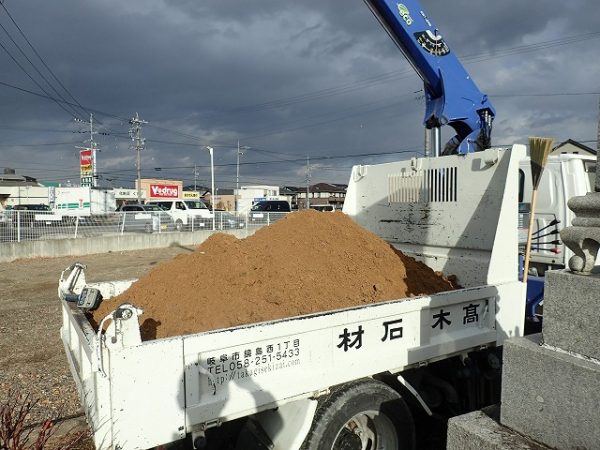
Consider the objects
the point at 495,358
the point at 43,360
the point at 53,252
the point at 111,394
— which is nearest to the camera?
the point at 111,394

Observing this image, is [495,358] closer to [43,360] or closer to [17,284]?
[43,360]

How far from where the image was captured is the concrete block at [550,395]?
1.88m

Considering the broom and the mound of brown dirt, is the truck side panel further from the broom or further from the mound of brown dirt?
the broom

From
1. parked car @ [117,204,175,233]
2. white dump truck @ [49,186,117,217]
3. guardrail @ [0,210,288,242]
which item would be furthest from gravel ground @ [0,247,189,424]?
white dump truck @ [49,186,117,217]

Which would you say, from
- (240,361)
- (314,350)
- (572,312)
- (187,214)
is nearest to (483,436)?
(572,312)

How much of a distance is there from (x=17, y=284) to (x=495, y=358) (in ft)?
35.6

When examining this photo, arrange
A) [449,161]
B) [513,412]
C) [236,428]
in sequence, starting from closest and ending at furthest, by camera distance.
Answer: [513,412] → [236,428] → [449,161]

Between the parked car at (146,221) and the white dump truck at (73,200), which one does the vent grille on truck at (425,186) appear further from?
the white dump truck at (73,200)

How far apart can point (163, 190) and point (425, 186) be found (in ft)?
150

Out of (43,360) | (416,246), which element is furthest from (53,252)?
(416,246)

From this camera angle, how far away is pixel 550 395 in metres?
2.02

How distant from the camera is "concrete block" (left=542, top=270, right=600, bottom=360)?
1.93 meters

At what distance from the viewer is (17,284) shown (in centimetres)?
1049

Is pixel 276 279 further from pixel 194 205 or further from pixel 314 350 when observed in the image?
pixel 194 205
